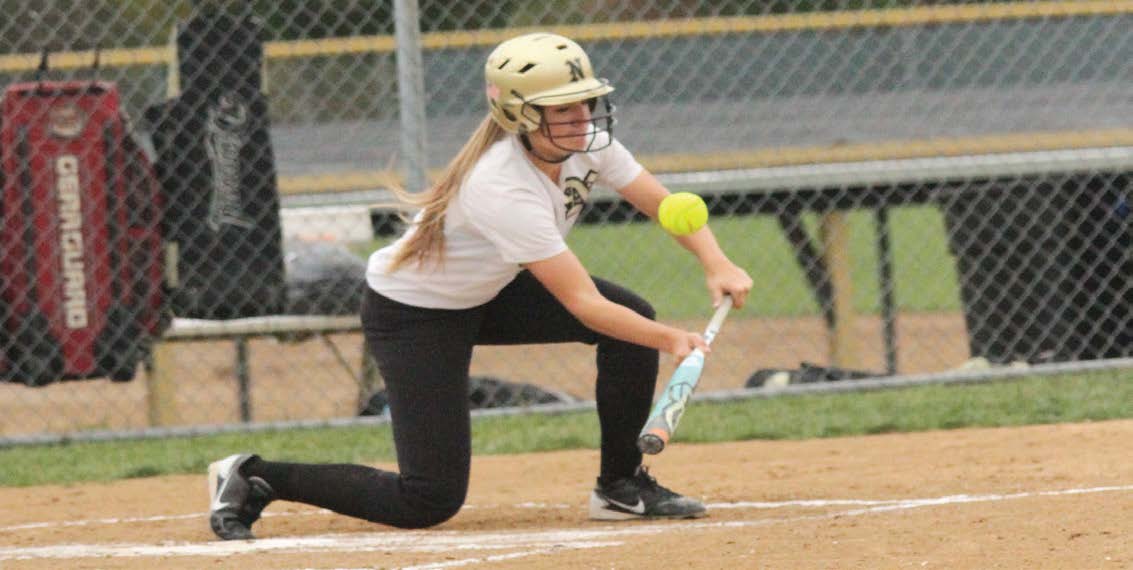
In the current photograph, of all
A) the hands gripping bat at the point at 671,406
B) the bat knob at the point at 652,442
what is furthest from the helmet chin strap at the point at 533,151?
the bat knob at the point at 652,442

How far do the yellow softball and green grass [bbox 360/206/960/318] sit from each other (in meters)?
7.93

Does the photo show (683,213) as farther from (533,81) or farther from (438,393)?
(438,393)

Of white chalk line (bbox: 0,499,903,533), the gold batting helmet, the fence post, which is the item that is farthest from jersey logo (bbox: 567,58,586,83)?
the fence post

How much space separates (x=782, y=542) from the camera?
4477 mm

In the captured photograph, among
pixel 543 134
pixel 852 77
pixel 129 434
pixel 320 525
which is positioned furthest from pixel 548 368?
pixel 543 134

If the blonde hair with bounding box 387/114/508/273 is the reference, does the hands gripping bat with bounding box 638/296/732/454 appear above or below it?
below

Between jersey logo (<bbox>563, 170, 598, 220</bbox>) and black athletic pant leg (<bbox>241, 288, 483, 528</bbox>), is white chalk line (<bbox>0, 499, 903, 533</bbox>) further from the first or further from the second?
jersey logo (<bbox>563, 170, 598, 220</bbox>)

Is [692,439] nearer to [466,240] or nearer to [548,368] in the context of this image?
[466,240]

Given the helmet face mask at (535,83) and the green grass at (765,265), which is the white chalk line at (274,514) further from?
the green grass at (765,265)

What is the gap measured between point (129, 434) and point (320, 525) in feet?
7.89

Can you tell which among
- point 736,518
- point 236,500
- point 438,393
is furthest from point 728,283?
point 236,500

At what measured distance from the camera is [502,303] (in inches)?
199

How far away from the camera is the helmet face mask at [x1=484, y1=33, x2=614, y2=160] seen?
15.0ft

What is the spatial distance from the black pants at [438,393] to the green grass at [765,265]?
7.56 metres
